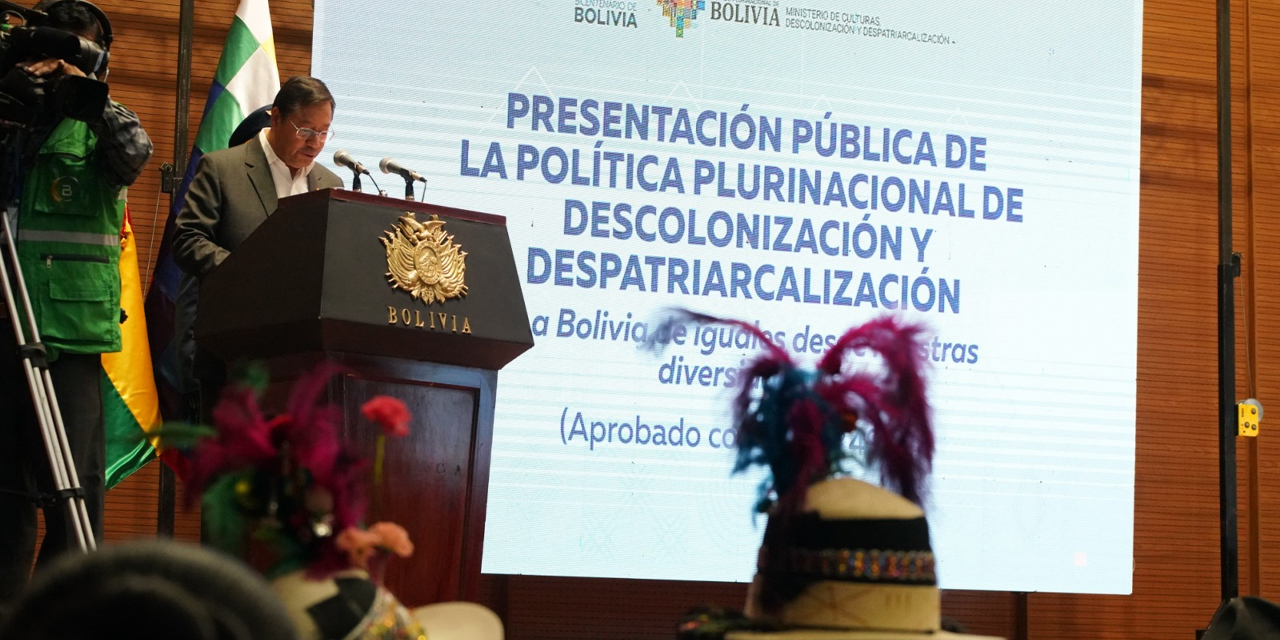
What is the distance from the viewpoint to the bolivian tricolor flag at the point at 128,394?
378cm

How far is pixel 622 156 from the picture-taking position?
4.25 meters

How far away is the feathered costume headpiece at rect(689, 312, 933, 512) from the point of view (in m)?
1.38

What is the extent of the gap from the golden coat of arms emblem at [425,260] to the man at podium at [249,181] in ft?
2.04

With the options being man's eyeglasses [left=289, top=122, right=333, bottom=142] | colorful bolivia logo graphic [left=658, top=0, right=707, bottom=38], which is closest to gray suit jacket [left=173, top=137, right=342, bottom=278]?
man's eyeglasses [left=289, top=122, right=333, bottom=142]

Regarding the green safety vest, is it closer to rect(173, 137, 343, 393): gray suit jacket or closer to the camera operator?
the camera operator

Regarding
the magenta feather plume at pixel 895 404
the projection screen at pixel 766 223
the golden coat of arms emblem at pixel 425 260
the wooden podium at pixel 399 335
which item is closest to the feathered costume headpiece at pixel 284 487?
the magenta feather plume at pixel 895 404

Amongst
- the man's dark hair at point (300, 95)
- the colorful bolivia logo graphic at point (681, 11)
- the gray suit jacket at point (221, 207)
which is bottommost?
the gray suit jacket at point (221, 207)

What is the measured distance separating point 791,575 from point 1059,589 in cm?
339

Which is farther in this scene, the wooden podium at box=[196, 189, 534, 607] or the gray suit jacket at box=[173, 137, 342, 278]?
the gray suit jacket at box=[173, 137, 342, 278]

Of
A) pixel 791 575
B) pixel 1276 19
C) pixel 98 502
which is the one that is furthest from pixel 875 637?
pixel 1276 19

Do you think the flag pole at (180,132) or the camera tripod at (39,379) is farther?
the flag pole at (180,132)

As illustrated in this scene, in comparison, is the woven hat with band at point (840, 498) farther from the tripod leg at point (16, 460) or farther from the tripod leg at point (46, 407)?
the tripod leg at point (16, 460)

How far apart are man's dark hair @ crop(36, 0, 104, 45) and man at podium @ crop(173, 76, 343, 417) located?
35 centimetres

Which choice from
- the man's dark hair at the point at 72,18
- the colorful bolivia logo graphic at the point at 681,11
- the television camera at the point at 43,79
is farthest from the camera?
the colorful bolivia logo graphic at the point at 681,11
